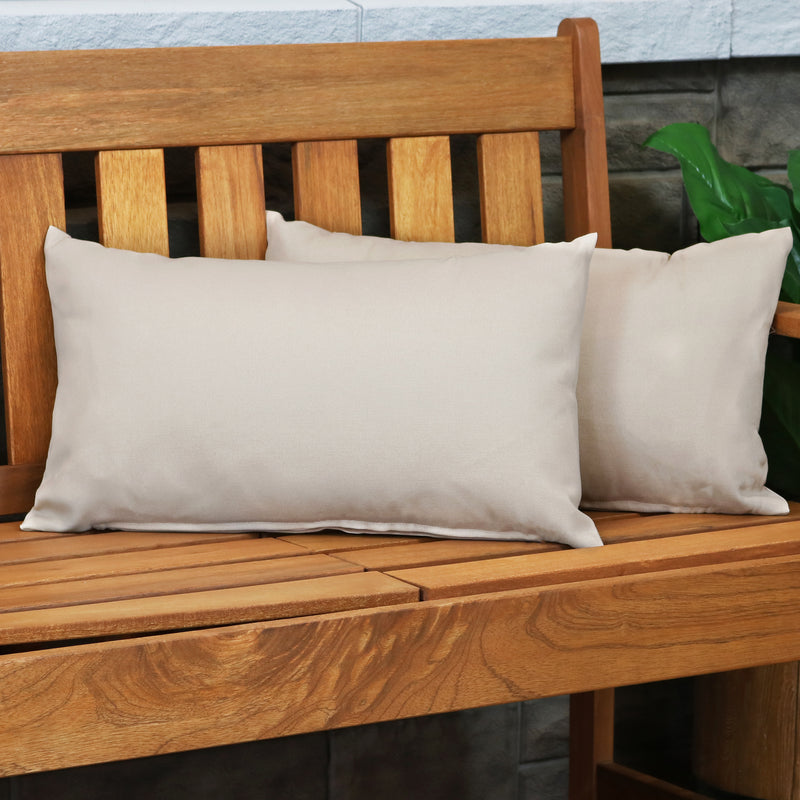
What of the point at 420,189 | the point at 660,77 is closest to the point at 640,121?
the point at 660,77

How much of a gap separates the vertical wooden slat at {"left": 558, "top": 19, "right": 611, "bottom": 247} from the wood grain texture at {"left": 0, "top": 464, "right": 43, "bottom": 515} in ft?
2.32

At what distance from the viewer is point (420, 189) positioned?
1382 millimetres

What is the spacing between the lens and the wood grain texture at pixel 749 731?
130 cm

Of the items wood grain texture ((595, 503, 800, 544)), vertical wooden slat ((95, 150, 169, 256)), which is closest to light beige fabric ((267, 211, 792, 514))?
wood grain texture ((595, 503, 800, 544))

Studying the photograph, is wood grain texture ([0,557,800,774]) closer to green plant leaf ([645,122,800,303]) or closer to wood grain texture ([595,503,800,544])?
wood grain texture ([595,503,800,544])

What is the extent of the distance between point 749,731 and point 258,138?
90 cm

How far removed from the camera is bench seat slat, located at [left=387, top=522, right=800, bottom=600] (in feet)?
3.17

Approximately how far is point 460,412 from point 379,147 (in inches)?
23.0

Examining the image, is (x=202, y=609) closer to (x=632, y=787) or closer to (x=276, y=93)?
(x=276, y=93)

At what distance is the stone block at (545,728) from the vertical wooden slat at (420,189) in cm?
71

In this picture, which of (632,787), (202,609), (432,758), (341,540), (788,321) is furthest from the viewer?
(432,758)

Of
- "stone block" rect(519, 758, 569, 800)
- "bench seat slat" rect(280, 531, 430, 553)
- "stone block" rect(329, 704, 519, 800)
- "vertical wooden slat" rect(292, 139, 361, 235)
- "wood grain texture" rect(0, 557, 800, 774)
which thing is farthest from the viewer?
"stone block" rect(519, 758, 569, 800)

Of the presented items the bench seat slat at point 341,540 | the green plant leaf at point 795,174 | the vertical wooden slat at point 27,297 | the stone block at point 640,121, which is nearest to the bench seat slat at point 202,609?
the bench seat slat at point 341,540

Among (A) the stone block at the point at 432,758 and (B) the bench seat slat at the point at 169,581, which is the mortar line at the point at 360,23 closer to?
(B) the bench seat slat at the point at 169,581
